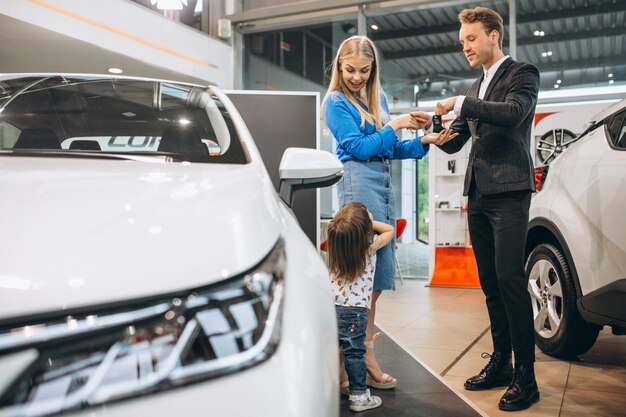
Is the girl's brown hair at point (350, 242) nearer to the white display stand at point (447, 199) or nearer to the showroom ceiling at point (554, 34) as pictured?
the white display stand at point (447, 199)

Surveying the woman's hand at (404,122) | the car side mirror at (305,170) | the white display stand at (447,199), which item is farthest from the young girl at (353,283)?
the white display stand at (447,199)

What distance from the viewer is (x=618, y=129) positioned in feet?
8.54

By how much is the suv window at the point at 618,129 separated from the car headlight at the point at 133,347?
7.09 feet

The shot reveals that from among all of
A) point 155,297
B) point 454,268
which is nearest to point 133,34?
point 454,268

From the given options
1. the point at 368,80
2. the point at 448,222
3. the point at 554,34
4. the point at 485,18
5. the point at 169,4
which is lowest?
the point at 448,222

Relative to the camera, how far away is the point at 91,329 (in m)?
0.78

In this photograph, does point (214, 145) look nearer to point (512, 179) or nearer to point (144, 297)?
point (144, 297)

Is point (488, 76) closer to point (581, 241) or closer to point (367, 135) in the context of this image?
point (367, 135)

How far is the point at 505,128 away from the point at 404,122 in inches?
16.6

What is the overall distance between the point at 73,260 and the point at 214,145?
32.9 inches

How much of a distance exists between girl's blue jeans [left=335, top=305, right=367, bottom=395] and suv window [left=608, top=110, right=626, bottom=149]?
4.33ft

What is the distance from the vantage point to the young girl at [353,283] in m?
2.30

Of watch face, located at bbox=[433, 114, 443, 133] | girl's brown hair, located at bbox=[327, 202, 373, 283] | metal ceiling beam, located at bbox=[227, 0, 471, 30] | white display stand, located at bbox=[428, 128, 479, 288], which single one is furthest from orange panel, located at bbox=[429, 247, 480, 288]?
girl's brown hair, located at bbox=[327, 202, 373, 283]

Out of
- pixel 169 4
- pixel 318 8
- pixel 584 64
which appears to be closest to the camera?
pixel 584 64
